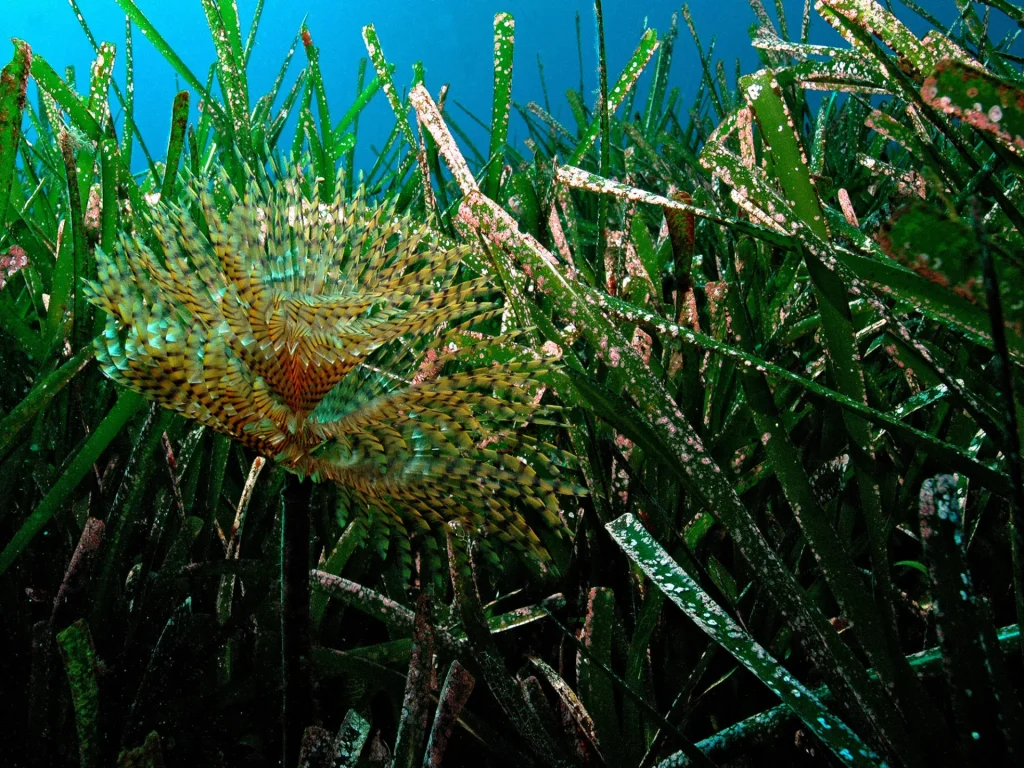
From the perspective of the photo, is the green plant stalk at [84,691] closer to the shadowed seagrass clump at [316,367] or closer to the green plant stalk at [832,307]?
the shadowed seagrass clump at [316,367]

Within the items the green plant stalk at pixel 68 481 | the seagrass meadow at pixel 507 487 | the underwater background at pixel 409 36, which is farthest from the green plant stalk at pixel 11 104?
the underwater background at pixel 409 36

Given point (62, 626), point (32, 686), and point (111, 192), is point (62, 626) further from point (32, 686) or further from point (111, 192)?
point (111, 192)

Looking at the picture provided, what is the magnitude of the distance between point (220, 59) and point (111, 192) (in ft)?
0.94

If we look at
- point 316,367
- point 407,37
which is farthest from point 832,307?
point 407,37

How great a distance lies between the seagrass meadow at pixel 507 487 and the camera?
0.18m

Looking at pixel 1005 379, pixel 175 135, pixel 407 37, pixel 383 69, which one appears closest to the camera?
pixel 1005 379

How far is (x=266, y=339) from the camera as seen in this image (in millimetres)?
183

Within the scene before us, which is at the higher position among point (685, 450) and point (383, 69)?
point (383, 69)

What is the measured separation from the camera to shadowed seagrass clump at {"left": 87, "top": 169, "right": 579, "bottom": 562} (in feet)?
0.57

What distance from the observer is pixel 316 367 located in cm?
19

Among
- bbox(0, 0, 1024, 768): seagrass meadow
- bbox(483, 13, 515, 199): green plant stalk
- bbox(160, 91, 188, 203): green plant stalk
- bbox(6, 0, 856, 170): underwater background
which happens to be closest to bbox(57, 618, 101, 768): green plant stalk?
bbox(0, 0, 1024, 768): seagrass meadow

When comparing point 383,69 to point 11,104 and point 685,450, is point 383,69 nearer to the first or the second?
point 11,104

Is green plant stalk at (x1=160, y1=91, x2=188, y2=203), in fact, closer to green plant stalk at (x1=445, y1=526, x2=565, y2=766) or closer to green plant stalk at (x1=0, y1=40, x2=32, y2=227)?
green plant stalk at (x1=0, y1=40, x2=32, y2=227)

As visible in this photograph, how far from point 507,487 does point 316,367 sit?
64 millimetres
